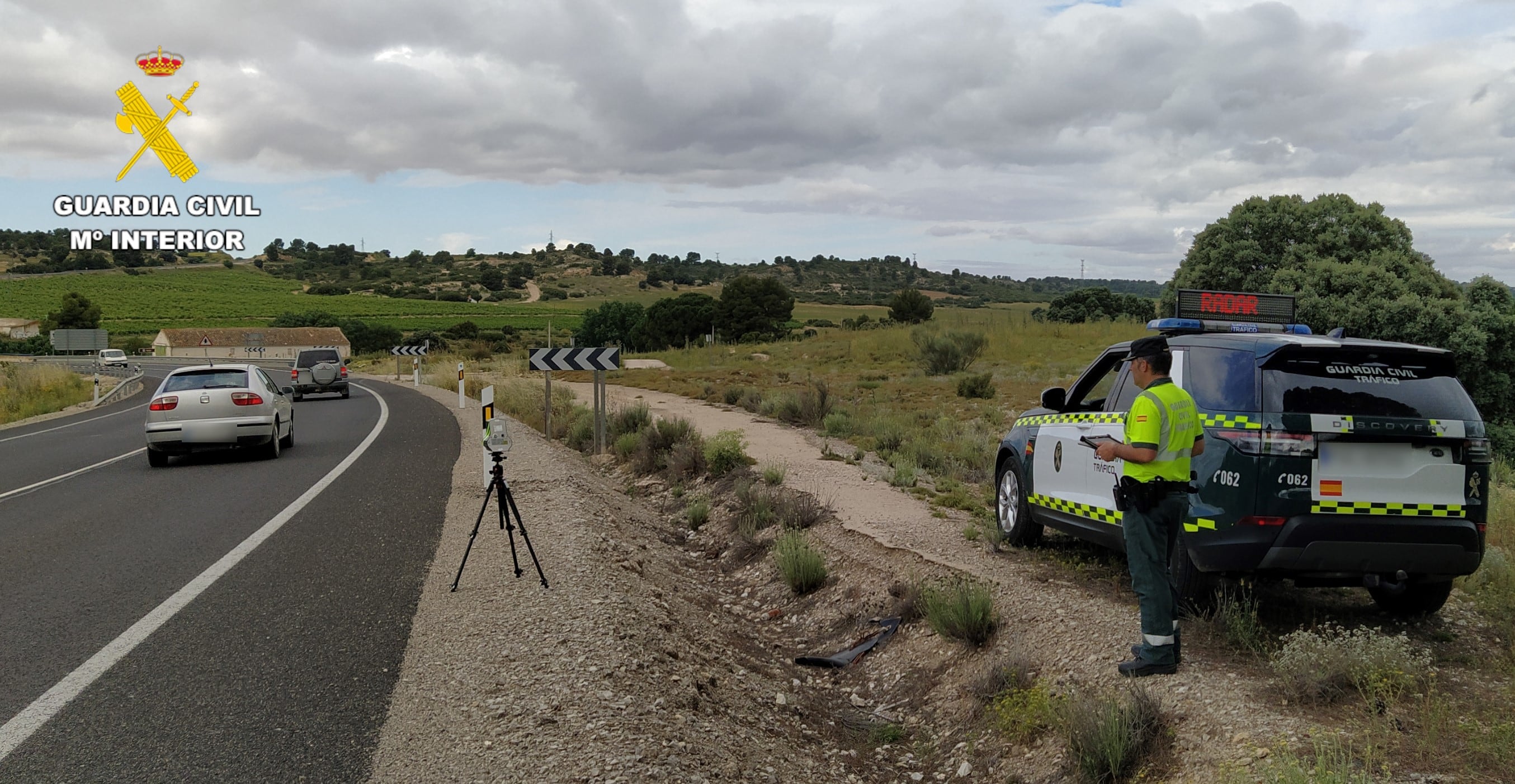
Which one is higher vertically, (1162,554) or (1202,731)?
(1162,554)

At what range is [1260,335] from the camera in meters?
6.09

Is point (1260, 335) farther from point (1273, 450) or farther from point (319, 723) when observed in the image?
point (319, 723)

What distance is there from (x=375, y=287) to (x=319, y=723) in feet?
571

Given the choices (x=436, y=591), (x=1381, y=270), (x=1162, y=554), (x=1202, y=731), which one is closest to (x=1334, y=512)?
(x=1162, y=554)

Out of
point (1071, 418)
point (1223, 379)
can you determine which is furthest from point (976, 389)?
point (1223, 379)

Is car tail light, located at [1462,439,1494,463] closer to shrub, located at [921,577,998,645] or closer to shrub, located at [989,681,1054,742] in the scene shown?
shrub, located at [989,681,1054,742]

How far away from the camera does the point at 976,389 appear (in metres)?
27.8

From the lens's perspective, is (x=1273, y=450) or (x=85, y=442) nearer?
(x=1273, y=450)

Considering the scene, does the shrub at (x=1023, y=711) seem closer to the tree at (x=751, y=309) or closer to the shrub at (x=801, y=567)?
the shrub at (x=801, y=567)

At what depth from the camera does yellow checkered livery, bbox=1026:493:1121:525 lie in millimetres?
6789

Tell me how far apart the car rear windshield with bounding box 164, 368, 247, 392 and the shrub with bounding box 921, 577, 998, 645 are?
41.1ft

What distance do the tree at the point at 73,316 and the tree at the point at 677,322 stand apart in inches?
2559

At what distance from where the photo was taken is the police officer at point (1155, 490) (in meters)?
5.14

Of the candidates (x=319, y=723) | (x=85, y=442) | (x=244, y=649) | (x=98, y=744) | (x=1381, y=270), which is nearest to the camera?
(x=98, y=744)
